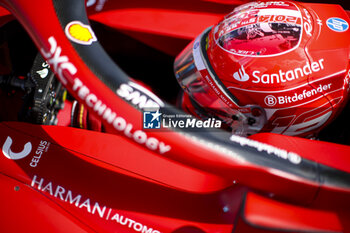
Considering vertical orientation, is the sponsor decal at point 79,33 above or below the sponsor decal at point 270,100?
above

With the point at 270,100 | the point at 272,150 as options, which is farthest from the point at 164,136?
the point at 270,100

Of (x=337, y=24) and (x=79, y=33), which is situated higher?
(x=79, y=33)

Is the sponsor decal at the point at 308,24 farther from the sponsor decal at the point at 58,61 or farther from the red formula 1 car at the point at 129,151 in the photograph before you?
the sponsor decal at the point at 58,61

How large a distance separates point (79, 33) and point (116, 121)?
22cm

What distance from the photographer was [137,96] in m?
0.58

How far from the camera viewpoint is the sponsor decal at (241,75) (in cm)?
75

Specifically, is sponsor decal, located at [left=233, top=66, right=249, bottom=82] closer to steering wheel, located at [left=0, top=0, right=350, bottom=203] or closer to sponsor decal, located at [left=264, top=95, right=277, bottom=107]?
sponsor decal, located at [left=264, top=95, right=277, bottom=107]

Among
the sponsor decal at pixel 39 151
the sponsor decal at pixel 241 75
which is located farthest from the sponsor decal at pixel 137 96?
the sponsor decal at pixel 39 151

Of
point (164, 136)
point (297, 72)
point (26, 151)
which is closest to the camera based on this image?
point (164, 136)

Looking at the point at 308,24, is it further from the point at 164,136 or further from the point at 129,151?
the point at 129,151

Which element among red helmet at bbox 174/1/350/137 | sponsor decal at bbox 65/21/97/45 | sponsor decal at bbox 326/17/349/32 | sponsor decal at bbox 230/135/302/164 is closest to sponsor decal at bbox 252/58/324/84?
red helmet at bbox 174/1/350/137

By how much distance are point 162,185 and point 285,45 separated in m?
0.52

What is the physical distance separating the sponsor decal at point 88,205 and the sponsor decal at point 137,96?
1.18 ft

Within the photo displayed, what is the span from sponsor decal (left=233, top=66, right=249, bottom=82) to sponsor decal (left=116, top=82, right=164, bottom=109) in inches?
10.8
